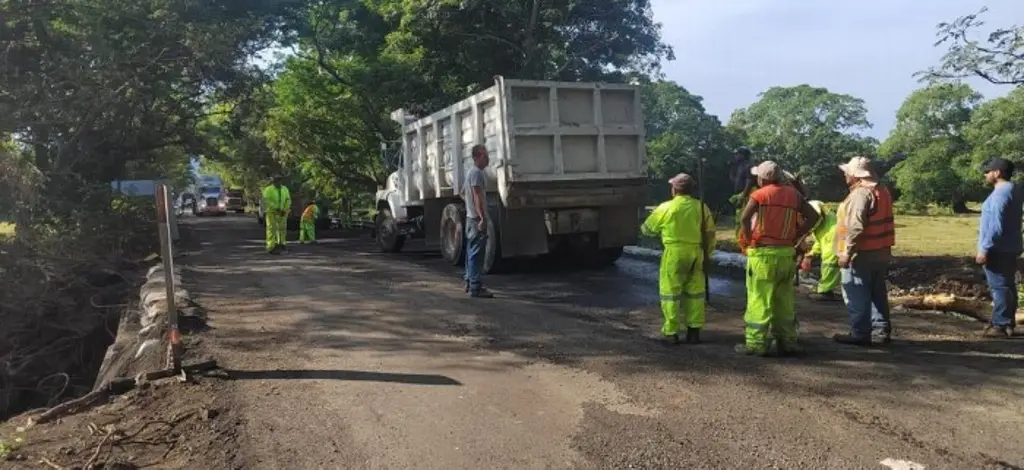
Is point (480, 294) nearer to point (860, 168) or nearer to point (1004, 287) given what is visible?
point (860, 168)

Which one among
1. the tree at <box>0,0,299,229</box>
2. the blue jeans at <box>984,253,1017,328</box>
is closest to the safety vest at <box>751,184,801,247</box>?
the blue jeans at <box>984,253,1017,328</box>

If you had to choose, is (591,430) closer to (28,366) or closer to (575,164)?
(575,164)

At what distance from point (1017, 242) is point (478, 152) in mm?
5431

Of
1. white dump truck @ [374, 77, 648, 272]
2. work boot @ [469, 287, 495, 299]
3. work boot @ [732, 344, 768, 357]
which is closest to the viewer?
Result: work boot @ [732, 344, 768, 357]

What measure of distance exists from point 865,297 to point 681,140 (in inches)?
1328

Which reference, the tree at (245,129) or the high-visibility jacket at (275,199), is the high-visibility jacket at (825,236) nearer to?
the high-visibility jacket at (275,199)

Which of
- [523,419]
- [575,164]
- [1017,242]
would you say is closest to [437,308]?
[575,164]

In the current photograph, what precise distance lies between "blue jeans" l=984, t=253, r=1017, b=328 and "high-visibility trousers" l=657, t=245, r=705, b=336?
100 inches

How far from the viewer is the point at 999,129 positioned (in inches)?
1487

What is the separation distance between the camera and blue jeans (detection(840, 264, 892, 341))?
616 centimetres

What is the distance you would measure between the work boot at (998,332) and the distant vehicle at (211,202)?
50.6 metres

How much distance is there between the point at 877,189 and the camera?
243 inches

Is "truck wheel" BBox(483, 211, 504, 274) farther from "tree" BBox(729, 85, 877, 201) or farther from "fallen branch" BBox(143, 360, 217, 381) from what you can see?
"tree" BBox(729, 85, 877, 201)

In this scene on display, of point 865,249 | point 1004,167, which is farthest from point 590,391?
point 1004,167
